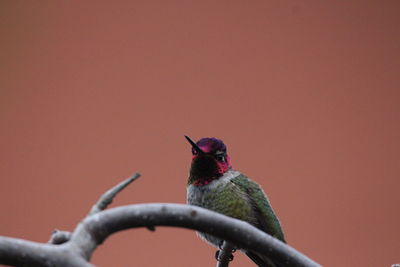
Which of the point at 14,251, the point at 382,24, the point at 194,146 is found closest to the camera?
the point at 14,251

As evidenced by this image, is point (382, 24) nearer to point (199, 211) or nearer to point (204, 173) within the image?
point (204, 173)

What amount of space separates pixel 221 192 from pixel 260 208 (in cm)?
10

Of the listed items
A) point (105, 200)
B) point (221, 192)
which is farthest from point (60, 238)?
point (221, 192)

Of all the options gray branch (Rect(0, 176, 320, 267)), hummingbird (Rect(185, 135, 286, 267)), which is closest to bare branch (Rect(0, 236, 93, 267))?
gray branch (Rect(0, 176, 320, 267))

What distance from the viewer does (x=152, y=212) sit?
41 cm

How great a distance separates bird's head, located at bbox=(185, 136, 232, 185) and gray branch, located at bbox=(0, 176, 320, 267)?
2.30 ft

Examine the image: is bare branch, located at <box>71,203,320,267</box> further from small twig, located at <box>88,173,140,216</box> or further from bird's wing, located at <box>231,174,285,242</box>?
bird's wing, located at <box>231,174,285,242</box>

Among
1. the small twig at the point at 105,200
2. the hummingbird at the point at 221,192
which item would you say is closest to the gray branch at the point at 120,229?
the small twig at the point at 105,200

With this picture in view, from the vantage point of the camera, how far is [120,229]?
0.41 meters

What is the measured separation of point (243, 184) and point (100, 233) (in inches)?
32.3

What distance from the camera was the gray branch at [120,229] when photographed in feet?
1.15

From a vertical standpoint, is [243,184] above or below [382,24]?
below

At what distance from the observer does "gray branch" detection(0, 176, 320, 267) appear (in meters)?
0.35

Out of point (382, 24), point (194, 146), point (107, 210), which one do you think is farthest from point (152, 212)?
point (382, 24)
